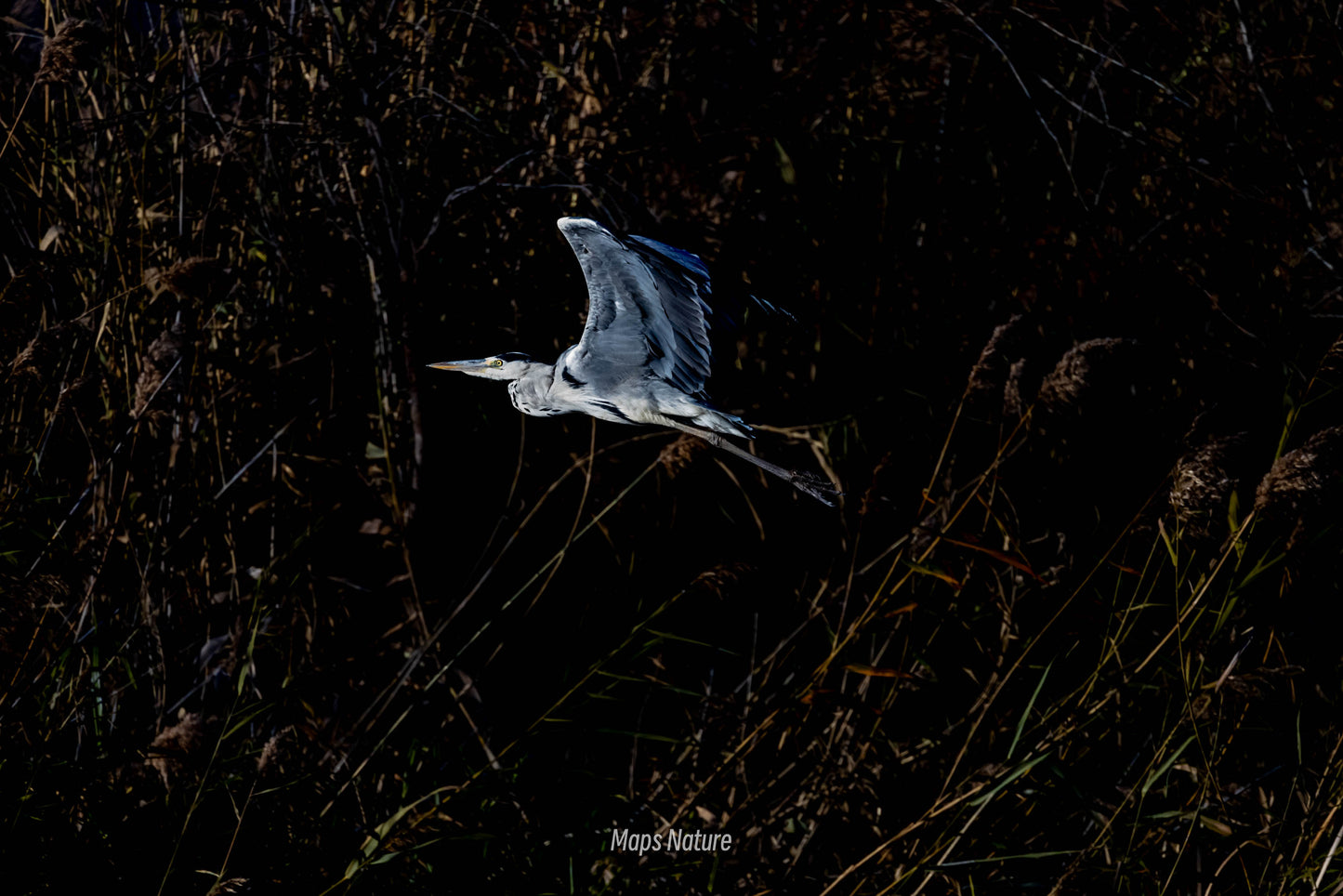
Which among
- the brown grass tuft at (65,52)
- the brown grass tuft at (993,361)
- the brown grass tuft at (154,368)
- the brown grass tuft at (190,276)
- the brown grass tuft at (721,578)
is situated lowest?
the brown grass tuft at (721,578)

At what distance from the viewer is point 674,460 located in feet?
6.31

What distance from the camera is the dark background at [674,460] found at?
1960 millimetres

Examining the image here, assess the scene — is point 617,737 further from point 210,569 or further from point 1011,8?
point 1011,8

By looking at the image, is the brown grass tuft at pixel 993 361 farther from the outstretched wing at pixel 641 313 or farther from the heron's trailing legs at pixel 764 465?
the outstretched wing at pixel 641 313

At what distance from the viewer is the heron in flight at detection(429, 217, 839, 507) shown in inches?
77.9

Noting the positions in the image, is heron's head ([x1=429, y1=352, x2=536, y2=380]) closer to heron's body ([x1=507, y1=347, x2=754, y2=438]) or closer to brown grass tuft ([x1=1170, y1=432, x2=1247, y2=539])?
heron's body ([x1=507, y1=347, x2=754, y2=438])

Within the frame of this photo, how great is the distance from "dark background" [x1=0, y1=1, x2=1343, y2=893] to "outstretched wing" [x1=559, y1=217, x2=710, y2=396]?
204 mm

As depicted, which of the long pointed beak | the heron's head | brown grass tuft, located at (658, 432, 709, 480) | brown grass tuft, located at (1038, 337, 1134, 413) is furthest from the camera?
the long pointed beak

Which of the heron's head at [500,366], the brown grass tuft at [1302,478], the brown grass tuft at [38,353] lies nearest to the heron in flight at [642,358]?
the heron's head at [500,366]

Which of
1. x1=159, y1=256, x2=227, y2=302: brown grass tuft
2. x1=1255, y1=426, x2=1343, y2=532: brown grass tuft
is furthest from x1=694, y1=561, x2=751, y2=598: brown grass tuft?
x1=159, y1=256, x2=227, y2=302: brown grass tuft

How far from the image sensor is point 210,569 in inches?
95.3

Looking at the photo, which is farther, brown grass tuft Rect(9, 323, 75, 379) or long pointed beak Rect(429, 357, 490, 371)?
long pointed beak Rect(429, 357, 490, 371)

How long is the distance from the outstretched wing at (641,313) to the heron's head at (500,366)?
223mm

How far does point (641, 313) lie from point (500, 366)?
18.4 inches
